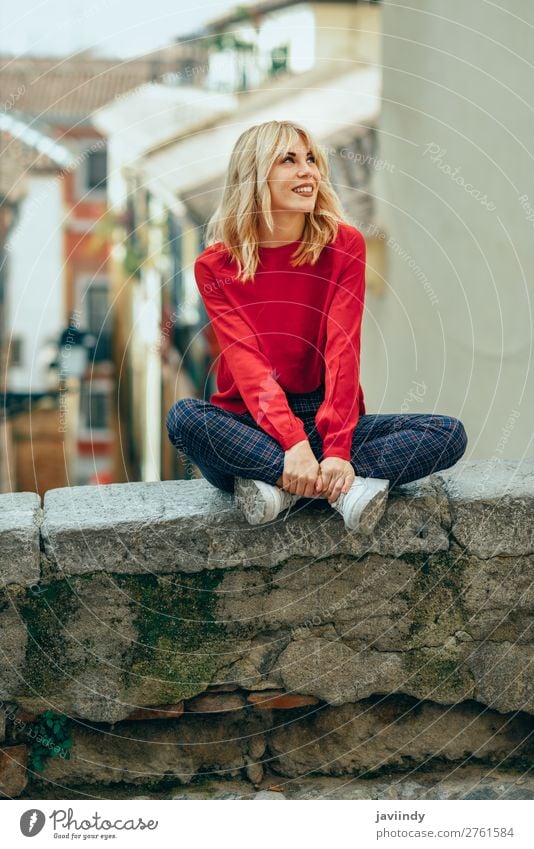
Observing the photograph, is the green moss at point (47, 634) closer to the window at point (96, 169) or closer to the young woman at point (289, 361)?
the young woman at point (289, 361)

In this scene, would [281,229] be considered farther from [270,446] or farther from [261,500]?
[261,500]

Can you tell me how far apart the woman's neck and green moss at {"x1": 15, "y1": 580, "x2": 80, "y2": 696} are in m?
0.96

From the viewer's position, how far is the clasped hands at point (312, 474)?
2537mm

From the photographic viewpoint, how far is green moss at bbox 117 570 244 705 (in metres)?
2.65

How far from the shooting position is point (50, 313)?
26219 mm

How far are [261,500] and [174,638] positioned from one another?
42 cm

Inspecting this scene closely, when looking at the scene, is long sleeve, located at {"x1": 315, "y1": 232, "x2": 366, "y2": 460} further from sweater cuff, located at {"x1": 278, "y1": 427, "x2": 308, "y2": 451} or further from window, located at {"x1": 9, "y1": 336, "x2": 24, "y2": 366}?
window, located at {"x1": 9, "y1": 336, "x2": 24, "y2": 366}

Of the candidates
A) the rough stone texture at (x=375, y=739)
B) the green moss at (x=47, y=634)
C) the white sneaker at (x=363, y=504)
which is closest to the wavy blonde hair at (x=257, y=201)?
the white sneaker at (x=363, y=504)

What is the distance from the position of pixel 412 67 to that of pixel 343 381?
3.66 meters

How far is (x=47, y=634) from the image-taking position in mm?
2633

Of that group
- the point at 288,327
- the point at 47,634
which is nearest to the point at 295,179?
the point at 288,327

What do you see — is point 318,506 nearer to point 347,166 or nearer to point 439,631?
point 439,631

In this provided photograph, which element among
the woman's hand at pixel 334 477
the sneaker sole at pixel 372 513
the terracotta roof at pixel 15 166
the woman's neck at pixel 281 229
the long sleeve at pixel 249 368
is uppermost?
the terracotta roof at pixel 15 166

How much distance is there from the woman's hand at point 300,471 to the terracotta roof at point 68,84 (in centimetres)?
1312
